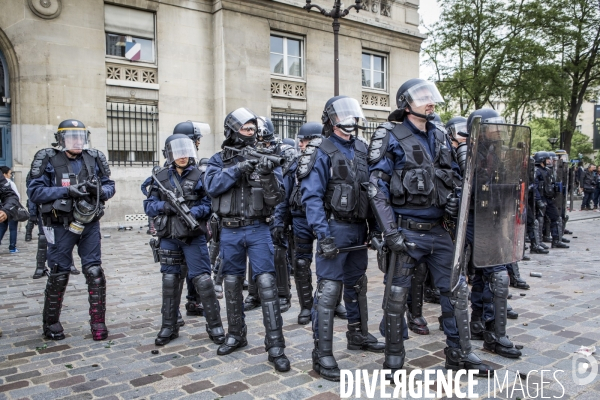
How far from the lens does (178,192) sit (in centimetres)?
506

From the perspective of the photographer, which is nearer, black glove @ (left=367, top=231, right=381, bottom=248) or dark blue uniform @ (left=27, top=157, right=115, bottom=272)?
black glove @ (left=367, top=231, right=381, bottom=248)

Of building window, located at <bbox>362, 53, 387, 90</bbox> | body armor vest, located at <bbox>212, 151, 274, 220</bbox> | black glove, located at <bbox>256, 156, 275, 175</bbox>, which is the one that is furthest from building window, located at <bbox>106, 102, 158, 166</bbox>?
black glove, located at <bbox>256, 156, 275, 175</bbox>

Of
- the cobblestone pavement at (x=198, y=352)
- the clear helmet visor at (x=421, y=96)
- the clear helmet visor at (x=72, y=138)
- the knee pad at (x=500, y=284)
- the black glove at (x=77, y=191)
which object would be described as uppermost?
the clear helmet visor at (x=421, y=96)

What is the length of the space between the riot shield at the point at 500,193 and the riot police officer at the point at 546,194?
6.63 metres

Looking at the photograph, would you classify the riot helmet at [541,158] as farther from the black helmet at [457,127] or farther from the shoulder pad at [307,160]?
the shoulder pad at [307,160]

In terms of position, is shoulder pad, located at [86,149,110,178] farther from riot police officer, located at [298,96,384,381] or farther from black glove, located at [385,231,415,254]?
black glove, located at [385,231,415,254]

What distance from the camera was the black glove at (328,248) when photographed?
3.93 metres

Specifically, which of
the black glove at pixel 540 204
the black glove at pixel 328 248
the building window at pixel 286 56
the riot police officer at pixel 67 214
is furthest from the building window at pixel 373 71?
the black glove at pixel 328 248

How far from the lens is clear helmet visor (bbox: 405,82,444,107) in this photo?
4.09 m

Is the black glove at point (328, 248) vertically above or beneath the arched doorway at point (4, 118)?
beneath

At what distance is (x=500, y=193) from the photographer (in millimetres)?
4184

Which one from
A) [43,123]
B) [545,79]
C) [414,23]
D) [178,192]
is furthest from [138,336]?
[545,79]

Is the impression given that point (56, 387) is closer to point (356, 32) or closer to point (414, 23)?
point (356, 32)

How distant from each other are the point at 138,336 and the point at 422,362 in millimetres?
2758
